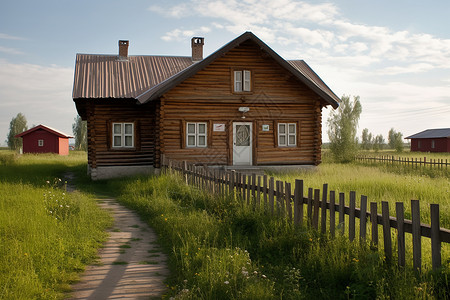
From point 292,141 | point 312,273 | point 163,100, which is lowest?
point 312,273

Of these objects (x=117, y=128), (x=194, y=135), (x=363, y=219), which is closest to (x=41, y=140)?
(x=117, y=128)

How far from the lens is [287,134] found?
19625 millimetres

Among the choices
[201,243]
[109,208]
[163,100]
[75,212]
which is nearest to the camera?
[201,243]

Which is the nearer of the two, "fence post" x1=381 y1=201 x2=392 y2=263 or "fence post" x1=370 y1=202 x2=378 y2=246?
"fence post" x1=381 y1=201 x2=392 y2=263

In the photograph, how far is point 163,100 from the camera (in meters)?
17.5

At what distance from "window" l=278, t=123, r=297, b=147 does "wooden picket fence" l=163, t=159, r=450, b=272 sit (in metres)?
9.07

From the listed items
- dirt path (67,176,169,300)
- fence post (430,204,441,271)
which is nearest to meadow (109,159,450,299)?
fence post (430,204,441,271)

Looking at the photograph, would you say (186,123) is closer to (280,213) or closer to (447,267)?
(280,213)

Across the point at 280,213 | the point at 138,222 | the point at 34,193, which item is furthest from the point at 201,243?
the point at 34,193

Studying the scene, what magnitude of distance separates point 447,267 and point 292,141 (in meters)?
15.3

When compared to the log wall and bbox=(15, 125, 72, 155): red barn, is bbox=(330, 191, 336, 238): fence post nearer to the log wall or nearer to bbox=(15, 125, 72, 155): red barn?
the log wall

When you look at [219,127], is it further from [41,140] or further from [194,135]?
[41,140]

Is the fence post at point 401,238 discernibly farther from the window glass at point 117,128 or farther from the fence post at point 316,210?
the window glass at point 117,128

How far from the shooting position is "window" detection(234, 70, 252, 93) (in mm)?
18516
